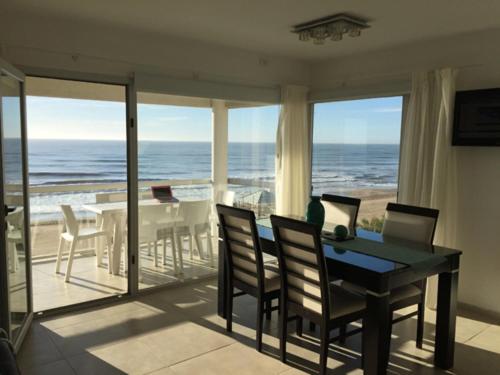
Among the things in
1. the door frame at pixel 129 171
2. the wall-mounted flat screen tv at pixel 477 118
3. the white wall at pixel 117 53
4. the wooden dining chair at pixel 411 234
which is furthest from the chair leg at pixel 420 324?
the white wall at pixel 117 53

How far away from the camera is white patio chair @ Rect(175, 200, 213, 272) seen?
14.8 ft

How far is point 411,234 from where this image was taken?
3322 millimetres

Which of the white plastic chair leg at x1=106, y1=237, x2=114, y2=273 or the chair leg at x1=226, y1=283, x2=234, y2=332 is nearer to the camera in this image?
the chair leg at x1=226, y1=283, x2=234, y2=332

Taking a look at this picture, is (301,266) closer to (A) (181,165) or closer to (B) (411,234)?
(B) (411,234)

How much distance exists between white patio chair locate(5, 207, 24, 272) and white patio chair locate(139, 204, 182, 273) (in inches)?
46.0

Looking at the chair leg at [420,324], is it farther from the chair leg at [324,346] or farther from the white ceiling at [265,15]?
the white ceiling at [265,15]

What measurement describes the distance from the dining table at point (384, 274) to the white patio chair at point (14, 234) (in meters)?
1.79

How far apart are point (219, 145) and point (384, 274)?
2.70 metres

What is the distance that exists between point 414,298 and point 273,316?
124 cm

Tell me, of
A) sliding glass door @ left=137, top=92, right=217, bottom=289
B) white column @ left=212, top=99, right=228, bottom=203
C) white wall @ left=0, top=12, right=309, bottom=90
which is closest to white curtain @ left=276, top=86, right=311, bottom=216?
white wall @ left=0, top=12, right=309, bottom=90

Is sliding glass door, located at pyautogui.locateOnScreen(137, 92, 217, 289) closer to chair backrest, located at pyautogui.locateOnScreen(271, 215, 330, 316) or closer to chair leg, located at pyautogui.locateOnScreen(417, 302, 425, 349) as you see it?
chair backrest, located at pyautogui.locateOnScreen(271, 215, 330, 316)

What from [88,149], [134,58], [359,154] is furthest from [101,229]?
[359,154]

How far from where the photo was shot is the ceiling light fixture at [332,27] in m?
3.32


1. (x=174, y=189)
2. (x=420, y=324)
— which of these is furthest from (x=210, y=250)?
(x=420, y=324)
